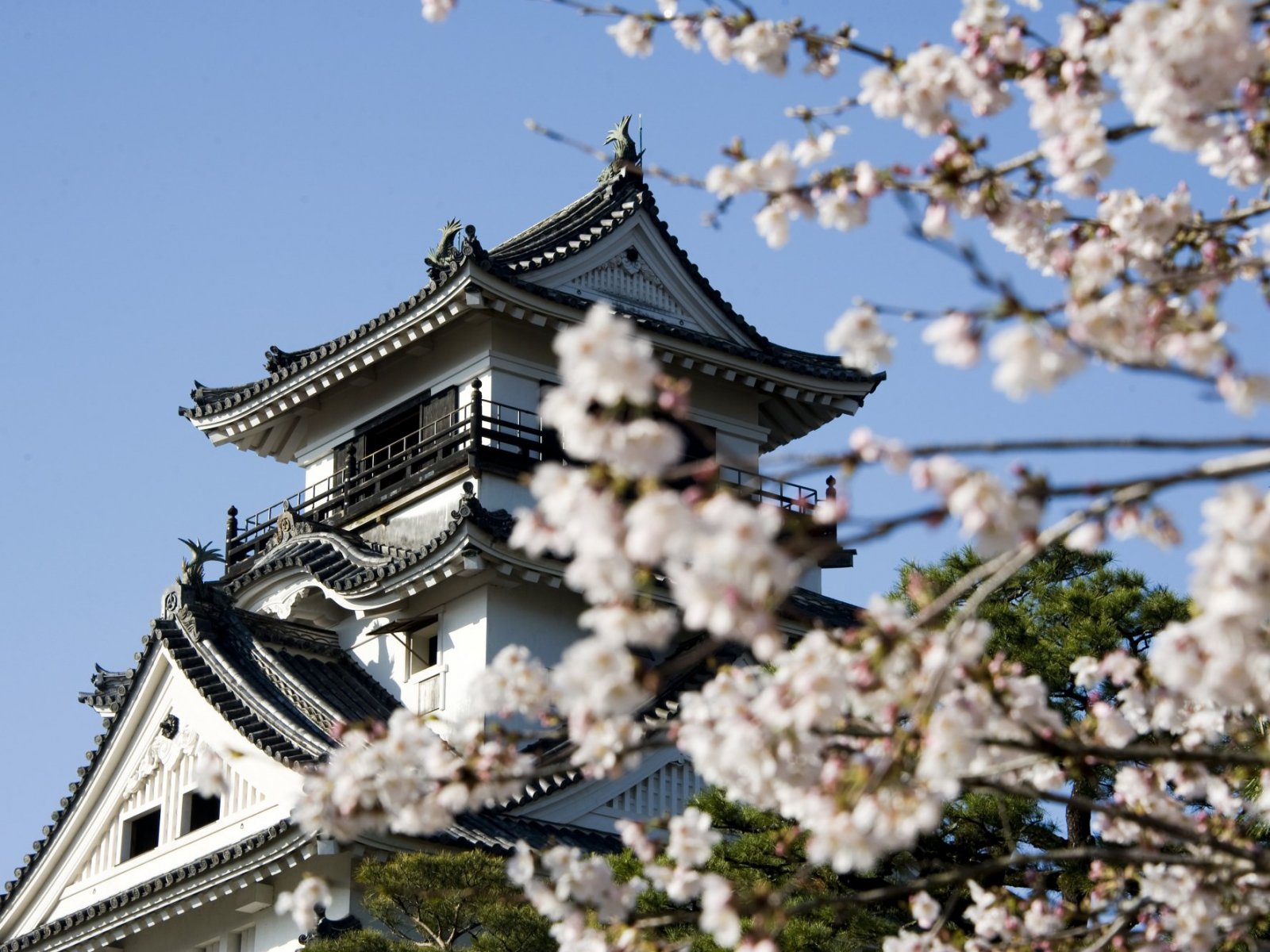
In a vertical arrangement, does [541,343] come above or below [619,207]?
below

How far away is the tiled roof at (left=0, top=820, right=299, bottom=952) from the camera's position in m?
16.5

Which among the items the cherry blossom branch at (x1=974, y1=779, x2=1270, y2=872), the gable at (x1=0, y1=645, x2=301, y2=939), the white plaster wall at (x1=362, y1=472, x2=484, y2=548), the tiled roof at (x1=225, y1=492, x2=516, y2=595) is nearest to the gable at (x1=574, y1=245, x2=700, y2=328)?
the white plaster wall at (x1=362, y1=472, x2=484, y2=548)

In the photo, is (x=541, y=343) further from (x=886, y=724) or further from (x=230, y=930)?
(x=886, y=724)

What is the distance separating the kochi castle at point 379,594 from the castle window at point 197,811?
26 mm

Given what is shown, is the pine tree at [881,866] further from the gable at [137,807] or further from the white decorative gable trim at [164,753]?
the white decorative gable trim at [164,753]

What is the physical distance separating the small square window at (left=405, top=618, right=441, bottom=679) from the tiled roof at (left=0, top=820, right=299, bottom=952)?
3.25 metres

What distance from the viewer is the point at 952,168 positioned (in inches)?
248

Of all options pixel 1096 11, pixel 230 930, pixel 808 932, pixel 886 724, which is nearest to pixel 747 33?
pixel 1096 11

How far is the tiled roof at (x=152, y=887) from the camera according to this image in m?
16.5

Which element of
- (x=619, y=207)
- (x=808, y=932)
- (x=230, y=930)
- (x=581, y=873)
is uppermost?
(x=619, y=207)

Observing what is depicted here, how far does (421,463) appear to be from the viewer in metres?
21.4

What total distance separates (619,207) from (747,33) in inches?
643

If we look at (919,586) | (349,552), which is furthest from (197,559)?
(919,586)

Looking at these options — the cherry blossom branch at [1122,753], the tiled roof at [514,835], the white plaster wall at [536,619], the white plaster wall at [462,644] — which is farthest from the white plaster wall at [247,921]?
the cherry blossom branch at [1122,753]
